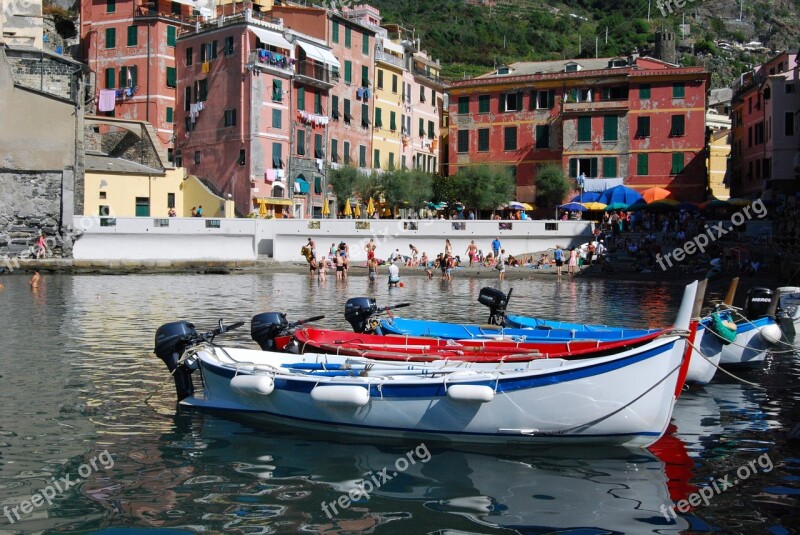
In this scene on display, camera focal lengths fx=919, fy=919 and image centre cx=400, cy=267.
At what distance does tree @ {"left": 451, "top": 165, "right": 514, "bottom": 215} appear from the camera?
6028 cm

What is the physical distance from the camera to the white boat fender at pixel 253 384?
1280cm

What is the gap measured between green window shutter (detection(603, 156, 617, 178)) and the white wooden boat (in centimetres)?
5015

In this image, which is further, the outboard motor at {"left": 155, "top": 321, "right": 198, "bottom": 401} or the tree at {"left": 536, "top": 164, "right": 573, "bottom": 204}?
the tree at {"left": 536, "top": 164, "right": 573, "bottom": 204}

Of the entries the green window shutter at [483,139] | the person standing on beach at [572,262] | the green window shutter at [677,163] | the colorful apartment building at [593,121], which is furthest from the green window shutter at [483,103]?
the person standing on beach at [572,262]

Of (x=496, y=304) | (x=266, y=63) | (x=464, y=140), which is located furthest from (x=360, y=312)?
(x=464, y=140)

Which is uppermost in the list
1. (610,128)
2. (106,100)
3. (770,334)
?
(106,100)

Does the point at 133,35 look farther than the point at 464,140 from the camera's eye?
No

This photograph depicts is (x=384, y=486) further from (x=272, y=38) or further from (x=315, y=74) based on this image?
(x=315, y=74)

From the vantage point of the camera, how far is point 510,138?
65062 mm

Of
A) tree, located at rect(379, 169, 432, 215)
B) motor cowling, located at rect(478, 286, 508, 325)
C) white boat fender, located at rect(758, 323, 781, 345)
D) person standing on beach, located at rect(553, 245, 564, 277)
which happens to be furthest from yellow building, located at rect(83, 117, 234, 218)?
white boat fender, located at rect(758, 323, 781, 345)

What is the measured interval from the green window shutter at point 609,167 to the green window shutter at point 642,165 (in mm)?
1485

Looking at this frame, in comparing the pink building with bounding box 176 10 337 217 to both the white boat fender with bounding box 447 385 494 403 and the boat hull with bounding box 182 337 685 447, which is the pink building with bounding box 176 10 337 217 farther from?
the white boat fender with bounding box 447 385 494 403

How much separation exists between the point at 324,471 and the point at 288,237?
41.2 metres

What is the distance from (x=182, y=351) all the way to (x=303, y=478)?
4.40 meters
